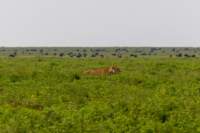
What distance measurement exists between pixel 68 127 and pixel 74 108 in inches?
91.7

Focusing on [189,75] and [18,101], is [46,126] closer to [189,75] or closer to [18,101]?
[18,101]

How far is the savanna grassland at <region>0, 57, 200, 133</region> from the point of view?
482 inches

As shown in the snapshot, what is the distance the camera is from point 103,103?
48.7 ft

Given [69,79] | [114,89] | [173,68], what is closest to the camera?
[114,89]

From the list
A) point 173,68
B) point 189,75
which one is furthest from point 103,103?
point 173,68

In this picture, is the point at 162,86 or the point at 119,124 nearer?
the point at 119,124

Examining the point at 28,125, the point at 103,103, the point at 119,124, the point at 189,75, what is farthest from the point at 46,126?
the point at 189,75

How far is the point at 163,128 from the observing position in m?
11.9

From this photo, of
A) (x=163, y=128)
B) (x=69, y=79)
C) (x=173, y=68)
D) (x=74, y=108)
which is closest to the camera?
(x=163, y=128)

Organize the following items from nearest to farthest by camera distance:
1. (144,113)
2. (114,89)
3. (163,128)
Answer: (163,128) → (144,113) → (114,89)

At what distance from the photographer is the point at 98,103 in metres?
14.7

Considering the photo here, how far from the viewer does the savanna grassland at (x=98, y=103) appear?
12.2 m

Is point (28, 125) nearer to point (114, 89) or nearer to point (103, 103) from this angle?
point (103, 103)

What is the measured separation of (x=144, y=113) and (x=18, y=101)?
442cm
